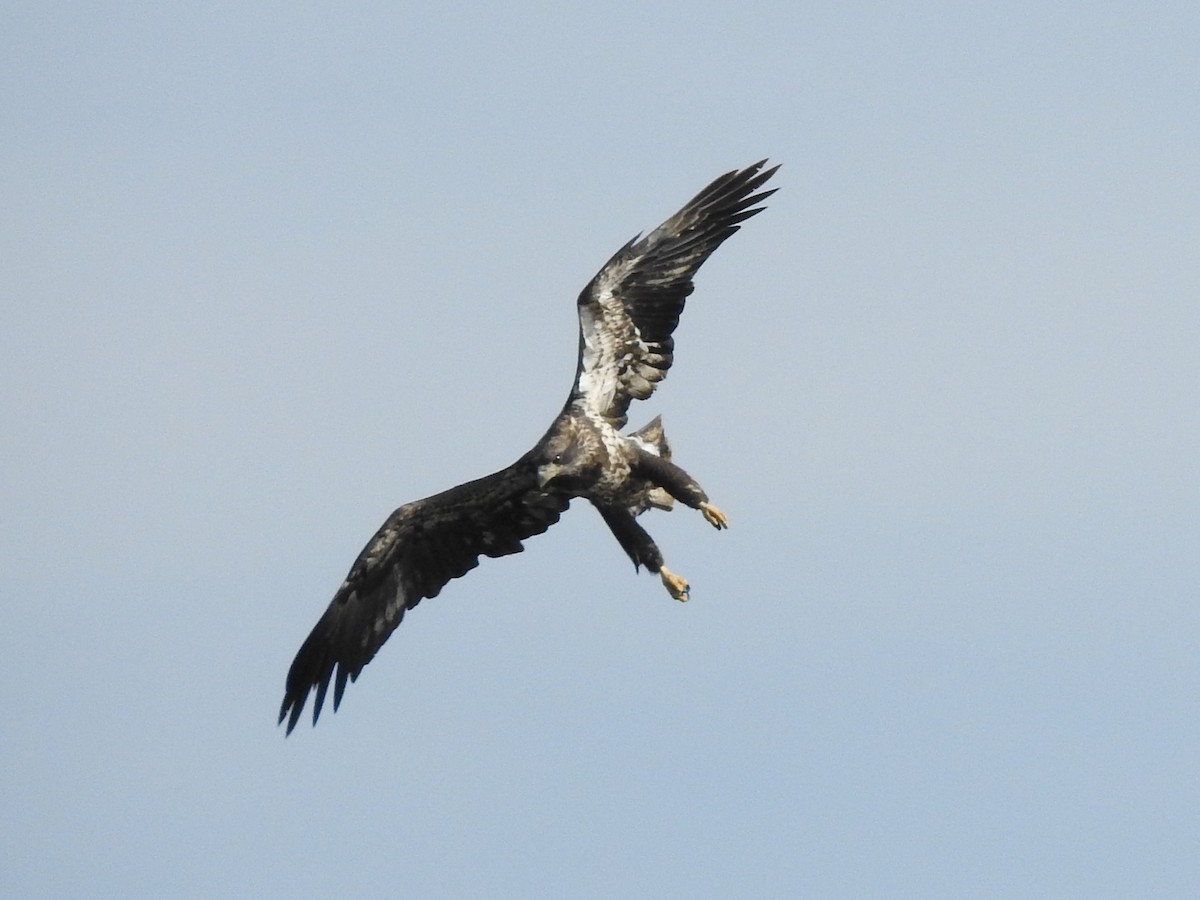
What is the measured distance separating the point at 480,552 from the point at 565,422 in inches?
74.0

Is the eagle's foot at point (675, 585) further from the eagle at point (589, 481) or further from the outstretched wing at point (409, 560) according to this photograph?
the outstretched wing at point (409, 560)

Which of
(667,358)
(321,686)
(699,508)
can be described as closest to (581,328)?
(667,358)

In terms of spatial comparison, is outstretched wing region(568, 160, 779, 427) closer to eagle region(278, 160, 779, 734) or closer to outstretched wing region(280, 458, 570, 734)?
eagle region(278, 160, 779, 734)

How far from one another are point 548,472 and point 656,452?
1.26m

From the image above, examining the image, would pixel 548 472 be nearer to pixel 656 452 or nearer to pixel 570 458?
pixel 570 458

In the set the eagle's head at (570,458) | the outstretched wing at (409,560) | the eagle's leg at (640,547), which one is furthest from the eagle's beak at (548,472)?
the eagle's leg at (640,547)

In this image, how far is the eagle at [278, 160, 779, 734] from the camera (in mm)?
17172

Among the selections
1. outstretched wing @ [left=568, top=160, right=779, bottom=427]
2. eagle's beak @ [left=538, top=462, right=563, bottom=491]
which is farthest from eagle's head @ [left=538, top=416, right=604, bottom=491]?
outstretched wing @ [left=568, top=160, right=779, bottom=427]

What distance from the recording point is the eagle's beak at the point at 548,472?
16.9 m

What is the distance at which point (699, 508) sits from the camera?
16875mm

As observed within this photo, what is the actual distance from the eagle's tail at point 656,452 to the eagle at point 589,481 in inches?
0.5

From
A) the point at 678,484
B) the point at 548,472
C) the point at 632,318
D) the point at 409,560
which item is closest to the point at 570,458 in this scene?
the point at 548,472

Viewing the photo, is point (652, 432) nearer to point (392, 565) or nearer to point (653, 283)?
point (653, 283)

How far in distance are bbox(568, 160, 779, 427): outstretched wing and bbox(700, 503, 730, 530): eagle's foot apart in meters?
1.41
